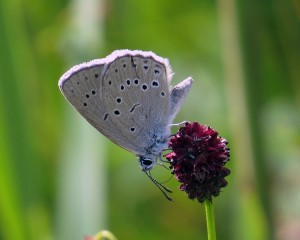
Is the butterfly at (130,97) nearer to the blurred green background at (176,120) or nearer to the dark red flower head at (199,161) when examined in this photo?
the dark red flower head at (199,161)

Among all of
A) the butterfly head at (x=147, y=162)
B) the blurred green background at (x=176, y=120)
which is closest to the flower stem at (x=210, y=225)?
A: the butterfly head at (x=147, y=162)

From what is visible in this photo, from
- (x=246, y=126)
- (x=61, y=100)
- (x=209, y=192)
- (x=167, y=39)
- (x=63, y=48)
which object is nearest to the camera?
(x=209, y=192)

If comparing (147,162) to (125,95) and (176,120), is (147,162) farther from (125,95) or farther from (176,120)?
(176,120)

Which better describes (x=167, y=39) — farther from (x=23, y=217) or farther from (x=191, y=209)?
(x=23, y=217)

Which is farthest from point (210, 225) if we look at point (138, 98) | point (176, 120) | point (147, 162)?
point (176, 120)

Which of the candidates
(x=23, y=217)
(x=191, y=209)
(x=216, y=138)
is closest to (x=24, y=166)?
(x=23, y=217)
